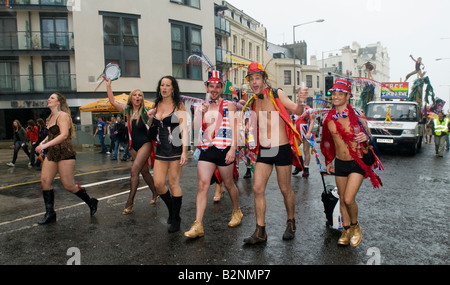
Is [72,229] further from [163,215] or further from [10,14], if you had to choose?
[10,14]

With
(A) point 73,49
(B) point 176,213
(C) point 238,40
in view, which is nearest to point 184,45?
(A) point 73,49

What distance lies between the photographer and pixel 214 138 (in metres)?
4.25

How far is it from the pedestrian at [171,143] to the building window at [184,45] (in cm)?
1949

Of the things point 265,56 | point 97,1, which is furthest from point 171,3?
point 265,56

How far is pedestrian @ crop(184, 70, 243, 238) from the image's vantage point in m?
4.21

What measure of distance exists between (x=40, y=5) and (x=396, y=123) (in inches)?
832

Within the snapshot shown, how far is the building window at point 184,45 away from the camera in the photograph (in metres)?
23.9

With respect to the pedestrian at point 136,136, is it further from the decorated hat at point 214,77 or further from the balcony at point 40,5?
the balcony at point 40,5

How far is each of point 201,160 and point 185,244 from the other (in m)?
1.03

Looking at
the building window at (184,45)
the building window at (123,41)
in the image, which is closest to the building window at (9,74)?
the building window at (123,41)

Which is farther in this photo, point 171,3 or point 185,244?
point 171,3

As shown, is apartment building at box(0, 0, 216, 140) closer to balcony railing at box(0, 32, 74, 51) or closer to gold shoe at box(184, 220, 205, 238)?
balcony railing at box(0, 32, 74, 51)

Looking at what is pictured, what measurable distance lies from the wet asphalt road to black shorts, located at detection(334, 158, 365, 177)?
805 millimetres

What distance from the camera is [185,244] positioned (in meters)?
3.88
